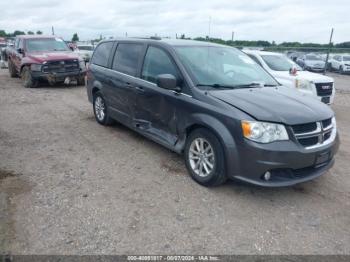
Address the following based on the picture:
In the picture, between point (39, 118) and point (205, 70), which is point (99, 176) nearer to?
point (205, 70)

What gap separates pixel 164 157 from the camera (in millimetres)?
5262

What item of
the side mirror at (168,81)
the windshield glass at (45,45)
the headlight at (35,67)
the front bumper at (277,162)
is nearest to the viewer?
the front bumper at (277,162)

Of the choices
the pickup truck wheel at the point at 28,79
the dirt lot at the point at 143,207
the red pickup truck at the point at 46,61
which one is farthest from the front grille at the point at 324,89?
the pickup truck wheel at the point at 28,79

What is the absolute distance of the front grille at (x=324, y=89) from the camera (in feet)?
28.4

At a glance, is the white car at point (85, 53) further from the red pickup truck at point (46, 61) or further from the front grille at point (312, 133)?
the front grille at point (312, 133)

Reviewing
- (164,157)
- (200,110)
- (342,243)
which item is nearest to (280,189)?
(342,243)

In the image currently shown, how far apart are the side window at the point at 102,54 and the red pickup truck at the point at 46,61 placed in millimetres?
5474

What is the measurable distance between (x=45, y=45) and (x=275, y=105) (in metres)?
11.3

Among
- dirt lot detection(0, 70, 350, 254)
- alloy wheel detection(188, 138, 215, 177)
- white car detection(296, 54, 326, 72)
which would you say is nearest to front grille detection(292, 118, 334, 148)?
dirt lot detection(0, 70, 350, 254)

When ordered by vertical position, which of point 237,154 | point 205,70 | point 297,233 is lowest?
point 297,233

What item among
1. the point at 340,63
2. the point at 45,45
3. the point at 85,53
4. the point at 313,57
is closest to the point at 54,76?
the point at 45,45

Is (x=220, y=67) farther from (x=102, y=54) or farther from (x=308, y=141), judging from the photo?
(x=102, y=54)

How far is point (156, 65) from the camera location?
16.5 feet

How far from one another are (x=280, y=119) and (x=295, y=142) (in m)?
0.31
